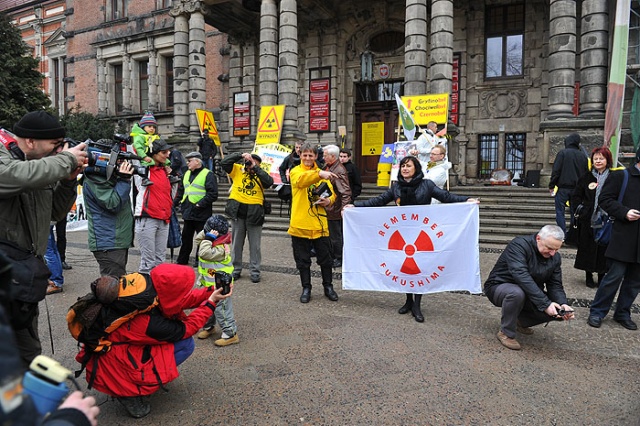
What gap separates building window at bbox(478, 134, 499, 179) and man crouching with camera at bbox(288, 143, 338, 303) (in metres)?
12.4

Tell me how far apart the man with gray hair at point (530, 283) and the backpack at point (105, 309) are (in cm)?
313

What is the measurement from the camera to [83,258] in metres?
8.61

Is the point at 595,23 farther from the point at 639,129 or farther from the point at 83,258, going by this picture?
the point at 83,258

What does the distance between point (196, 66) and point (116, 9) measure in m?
11.1

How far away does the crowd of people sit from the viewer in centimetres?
247

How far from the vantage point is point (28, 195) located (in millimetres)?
2561

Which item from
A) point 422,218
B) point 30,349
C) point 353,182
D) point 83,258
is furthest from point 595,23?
point 30,349

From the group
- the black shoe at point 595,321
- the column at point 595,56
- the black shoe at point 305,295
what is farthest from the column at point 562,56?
the black shoe at point 305,295

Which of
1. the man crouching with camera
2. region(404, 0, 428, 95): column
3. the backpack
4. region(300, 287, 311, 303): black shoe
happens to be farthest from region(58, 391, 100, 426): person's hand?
region(404, 0, 428, 95): column

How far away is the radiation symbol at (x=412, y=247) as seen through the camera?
16.9 ft

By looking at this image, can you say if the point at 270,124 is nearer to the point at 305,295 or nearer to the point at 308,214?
the point at 308,214

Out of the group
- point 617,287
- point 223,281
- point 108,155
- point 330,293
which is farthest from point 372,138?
→ point 223,281

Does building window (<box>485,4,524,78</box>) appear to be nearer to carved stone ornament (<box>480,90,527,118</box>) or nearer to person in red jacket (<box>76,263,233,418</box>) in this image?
carved stone ornament (<box>480,90,527,118</box>)

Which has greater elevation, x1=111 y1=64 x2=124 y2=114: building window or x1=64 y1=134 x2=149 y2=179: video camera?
x1=111 y1=64 x2=124 y2=114: building window
